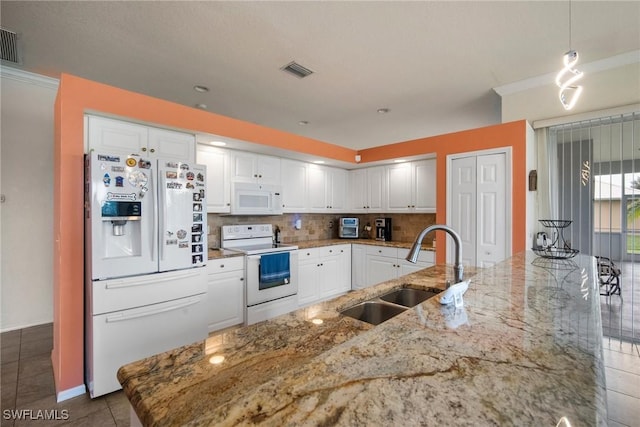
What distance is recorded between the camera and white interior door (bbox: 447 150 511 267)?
3098 millimetres

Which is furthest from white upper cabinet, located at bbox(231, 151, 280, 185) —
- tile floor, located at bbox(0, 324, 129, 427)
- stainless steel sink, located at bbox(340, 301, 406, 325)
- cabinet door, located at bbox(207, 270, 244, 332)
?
stainless steel sink, located at bbox(340, 301, 406, 325)

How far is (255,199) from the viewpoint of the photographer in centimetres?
390

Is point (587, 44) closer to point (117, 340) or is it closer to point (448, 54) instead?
point (448, 54)

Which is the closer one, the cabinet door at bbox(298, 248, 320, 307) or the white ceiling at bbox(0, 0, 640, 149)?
the white ceiling at bbox(0, 0, 640, 149)

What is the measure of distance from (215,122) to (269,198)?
1312 mm

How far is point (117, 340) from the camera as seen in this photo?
214cm

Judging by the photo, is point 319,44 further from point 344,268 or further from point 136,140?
point 344,268

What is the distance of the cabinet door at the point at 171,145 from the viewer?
2.66 metres

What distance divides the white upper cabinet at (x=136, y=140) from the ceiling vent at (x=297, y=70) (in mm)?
1180

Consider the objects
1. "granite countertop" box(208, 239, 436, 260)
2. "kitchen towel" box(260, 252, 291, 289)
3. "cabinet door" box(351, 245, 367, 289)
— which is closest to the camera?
"granite countertop" box(208, 239, 436, 260)

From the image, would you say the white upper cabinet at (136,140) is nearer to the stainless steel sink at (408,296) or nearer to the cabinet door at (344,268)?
the stainless steel sink at (408,296)

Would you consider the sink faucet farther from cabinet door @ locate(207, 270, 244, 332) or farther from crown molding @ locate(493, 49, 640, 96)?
crown molding @ locate(493, 49, 640, 96)

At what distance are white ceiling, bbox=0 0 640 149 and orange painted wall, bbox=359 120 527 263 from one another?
1.65 ft

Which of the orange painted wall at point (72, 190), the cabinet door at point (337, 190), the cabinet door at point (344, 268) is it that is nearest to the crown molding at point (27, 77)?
the orange painted wall at point (72, 190)
